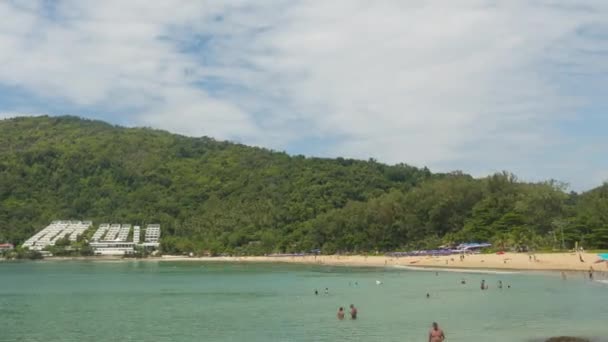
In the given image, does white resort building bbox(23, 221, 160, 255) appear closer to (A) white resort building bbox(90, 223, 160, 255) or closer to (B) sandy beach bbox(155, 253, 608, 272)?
(A) white resort building bbox(90, 223, 160, 255)

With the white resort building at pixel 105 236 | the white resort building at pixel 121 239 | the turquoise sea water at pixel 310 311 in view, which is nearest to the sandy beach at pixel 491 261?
the turquoise sea water at pixel 310 311

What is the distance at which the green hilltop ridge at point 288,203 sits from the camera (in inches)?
3474

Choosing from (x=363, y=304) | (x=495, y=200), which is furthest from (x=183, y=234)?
(x=363, y=304)

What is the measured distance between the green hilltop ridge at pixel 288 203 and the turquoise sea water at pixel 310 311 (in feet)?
94.6

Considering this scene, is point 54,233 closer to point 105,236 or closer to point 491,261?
point 105,236

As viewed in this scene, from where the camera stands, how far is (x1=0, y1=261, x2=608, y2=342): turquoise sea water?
1219 inches

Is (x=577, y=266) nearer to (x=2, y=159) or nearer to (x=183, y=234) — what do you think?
(x=183, y=234)

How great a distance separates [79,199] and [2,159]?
995 inches

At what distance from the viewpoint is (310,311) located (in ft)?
132

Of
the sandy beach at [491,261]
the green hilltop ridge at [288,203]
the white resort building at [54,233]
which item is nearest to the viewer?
the sandy beach at [491,261]

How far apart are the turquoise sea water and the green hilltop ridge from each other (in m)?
28.8

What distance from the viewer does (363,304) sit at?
43.7 m

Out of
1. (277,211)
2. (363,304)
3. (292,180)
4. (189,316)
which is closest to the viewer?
(189,316)

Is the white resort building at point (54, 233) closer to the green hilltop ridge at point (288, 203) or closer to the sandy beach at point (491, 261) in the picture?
the green hilltop ridge at point (288, 203)
